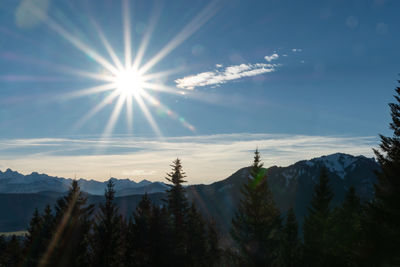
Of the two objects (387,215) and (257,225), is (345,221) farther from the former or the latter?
(387,215)

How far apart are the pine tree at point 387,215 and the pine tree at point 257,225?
9910 mm

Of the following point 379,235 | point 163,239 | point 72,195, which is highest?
point 72,195

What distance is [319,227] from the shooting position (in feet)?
111

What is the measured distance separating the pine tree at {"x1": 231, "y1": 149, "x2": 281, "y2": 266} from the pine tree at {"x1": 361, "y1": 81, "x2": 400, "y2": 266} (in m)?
9.91

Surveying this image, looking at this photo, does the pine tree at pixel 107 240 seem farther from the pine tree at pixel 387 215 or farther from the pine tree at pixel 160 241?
the pine tree at pixel 387 215

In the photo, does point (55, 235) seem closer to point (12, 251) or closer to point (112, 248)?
point (112, 248)

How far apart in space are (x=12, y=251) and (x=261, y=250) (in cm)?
4658

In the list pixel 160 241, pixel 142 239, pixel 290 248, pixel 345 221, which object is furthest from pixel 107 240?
pixel 345 221

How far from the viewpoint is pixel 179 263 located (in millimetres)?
33406

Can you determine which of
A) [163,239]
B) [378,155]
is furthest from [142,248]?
[378,155]

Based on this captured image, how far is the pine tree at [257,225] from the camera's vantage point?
81.2 ft

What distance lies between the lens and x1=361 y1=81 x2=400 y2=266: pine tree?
1501 centimetres

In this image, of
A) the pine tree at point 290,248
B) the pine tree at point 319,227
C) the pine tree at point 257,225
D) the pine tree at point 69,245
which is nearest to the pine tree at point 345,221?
the pine tree at point 319,227

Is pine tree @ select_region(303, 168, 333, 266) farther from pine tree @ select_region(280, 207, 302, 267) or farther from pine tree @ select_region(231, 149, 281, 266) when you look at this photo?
pine tree @ select_region(231, 149, 281, 266)
